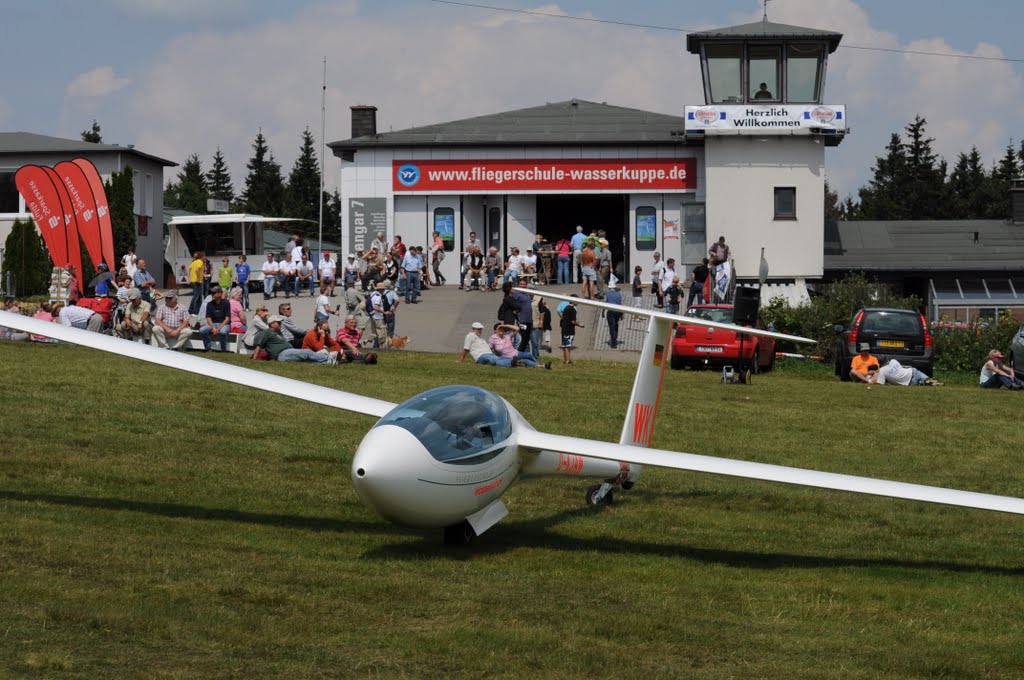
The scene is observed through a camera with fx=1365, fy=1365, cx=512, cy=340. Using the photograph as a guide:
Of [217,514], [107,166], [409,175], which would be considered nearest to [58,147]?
[107,166]

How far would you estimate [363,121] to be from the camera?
50594mm

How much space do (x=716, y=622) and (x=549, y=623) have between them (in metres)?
1.17

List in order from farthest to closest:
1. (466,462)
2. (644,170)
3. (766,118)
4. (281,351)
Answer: (644,170) < (766,118) < (281,351) < (466,462)

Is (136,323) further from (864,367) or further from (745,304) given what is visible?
(864,367)

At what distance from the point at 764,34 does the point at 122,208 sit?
24.0 m

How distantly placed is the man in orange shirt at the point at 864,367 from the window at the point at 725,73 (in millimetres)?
18359

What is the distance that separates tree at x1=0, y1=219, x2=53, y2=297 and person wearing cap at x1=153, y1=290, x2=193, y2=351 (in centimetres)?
2026

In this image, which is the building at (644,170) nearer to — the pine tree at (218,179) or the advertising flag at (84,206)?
the advertising flag at (84,206)

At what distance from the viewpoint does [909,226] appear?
54.4 m

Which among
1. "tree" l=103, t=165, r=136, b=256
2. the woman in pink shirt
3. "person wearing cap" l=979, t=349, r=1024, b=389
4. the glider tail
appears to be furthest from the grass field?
"tree" l=103, t=165, r=136, b=256

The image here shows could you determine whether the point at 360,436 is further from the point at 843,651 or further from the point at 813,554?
the point at 843,651

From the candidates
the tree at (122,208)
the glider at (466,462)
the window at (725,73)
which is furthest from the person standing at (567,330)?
the tree at (122,208)

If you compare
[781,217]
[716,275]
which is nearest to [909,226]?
[781,217]

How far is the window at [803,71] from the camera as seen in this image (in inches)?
1713
